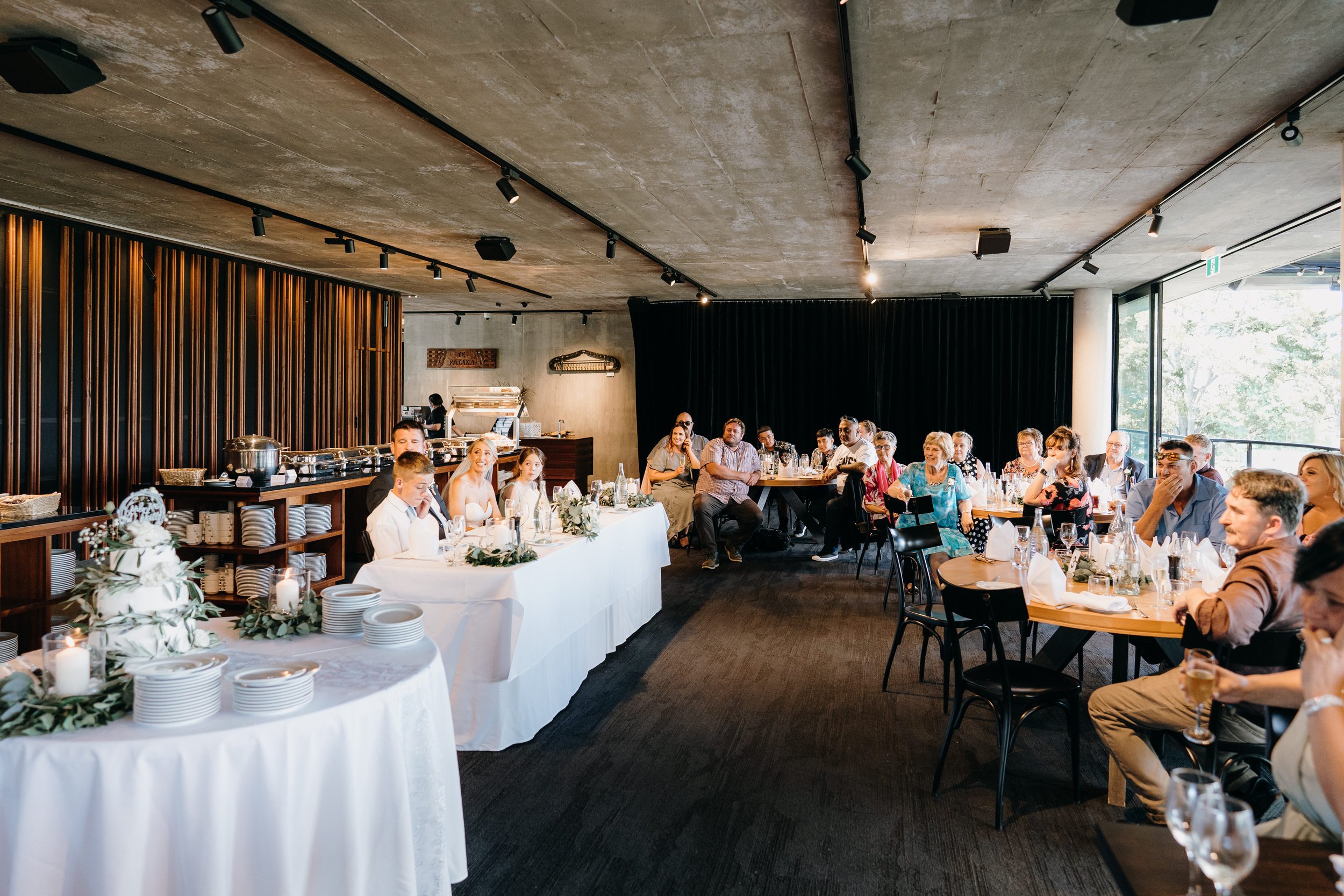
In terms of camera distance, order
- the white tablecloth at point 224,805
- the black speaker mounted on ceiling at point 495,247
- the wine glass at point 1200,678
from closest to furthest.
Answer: the white tablecloth at point 224,805, the wine glass at point 1200,678, the black speaker mounted on ceiling at point 495,247

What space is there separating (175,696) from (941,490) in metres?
5.19

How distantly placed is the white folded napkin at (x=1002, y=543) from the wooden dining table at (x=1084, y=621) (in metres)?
0.04

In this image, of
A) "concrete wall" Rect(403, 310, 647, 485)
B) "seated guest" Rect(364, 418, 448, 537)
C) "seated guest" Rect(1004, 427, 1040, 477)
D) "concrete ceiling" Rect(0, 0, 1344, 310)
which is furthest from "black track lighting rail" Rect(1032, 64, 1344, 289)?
"concrete wall" Rect(403, 310, 647, 485)

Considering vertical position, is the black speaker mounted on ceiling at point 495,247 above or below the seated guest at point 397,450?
above

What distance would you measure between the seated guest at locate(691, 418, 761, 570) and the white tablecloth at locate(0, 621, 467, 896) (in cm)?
623

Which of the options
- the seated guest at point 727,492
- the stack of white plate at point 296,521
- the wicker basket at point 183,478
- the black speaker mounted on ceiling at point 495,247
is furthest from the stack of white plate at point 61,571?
the seated guest at point 727,492

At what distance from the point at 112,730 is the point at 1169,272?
10.8 m

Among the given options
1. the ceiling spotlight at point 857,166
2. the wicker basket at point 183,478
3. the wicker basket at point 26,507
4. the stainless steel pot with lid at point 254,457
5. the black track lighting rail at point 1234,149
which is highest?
the black track lighting rail at point 1234,149

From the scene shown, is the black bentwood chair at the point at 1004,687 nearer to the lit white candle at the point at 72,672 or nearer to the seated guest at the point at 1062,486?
the seated guest at the point at 1062,486

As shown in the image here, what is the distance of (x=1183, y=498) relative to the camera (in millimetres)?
5027

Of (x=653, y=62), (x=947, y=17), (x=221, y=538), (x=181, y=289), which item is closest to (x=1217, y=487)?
(x=947, y=17)

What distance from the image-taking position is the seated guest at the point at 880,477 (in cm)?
742

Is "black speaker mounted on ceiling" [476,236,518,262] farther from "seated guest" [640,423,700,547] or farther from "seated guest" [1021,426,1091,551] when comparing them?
"seated guest" [1021,426,1091,551]

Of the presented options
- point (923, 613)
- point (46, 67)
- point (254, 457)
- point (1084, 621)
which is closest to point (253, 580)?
point (254, 457)
